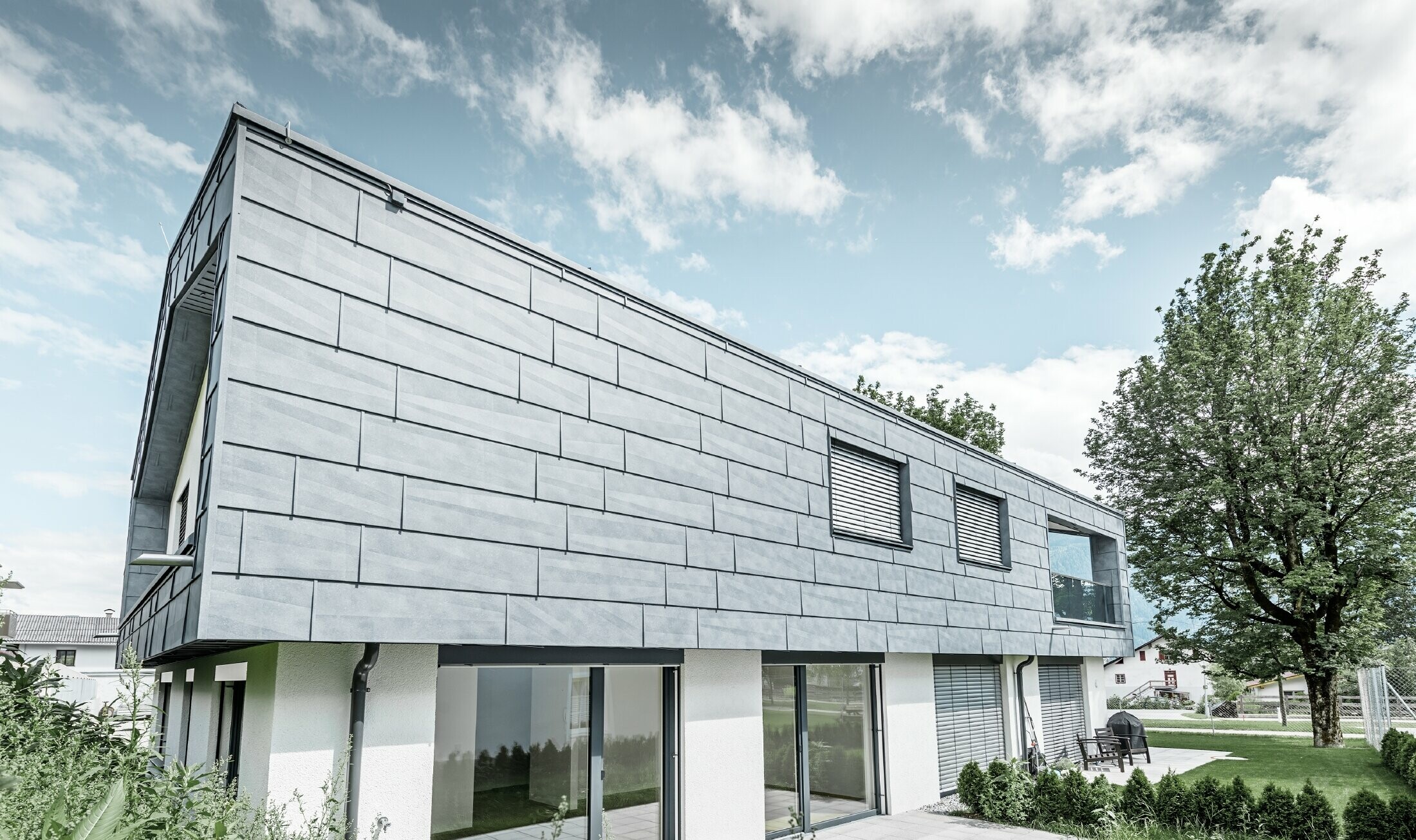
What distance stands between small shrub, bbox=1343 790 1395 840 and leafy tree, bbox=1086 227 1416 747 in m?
12.5

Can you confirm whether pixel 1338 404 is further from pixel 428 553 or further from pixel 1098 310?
pixel 428 553

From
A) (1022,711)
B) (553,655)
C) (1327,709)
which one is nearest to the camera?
(553,655)

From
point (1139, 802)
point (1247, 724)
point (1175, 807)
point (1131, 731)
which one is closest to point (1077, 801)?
point (1139, 802)

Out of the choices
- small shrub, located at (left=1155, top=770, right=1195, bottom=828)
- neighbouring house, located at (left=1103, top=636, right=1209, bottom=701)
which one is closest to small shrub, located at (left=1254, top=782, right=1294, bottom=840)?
small shrub, located at (left=1155, top=770, right=1195, bottom=828)

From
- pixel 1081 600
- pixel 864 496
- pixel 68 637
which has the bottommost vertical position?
pixel 68 637

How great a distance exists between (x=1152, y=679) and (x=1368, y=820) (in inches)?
2260

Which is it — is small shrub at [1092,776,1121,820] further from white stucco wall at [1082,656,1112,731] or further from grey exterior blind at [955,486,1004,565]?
white stucco wall at [1082,656,1112,731]

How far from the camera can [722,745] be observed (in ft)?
28.8

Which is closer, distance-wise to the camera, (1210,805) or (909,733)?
(1210,805)

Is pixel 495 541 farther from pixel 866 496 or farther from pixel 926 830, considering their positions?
pixel 926 830

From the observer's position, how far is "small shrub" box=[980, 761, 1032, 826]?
1063 cm

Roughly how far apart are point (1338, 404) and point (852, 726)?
666 inches

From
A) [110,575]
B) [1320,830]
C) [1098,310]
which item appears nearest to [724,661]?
[1320,830]

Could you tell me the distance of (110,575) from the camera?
15.1m
